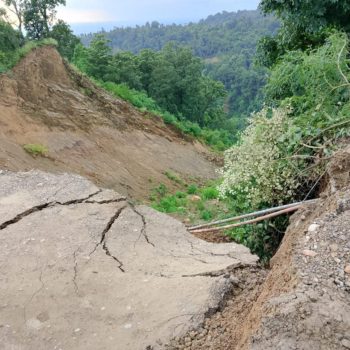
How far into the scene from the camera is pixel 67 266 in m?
3.99

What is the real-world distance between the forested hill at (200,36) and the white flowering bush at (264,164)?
8574 cm

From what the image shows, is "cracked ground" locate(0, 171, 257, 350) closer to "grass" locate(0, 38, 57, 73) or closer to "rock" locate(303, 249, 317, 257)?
"rock" locate(303, 249, 317, 257)

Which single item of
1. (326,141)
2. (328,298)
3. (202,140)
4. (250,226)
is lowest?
(202,140)

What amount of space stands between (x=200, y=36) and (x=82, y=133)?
9766cm

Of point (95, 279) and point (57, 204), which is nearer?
point (95, 279)

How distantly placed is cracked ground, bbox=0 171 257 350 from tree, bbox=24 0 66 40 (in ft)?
59.9

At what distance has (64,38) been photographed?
2491 cm

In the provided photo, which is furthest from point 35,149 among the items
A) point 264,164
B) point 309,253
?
point 309,253

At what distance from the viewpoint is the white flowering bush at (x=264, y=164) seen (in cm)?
466

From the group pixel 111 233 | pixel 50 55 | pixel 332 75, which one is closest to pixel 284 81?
pixel 332 75

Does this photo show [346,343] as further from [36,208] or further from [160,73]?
[160,73]

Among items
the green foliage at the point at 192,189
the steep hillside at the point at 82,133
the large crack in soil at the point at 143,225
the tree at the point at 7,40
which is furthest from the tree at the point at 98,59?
the large crack in soil at the point at 143,225

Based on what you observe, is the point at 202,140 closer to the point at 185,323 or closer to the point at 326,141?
the point at 326,141

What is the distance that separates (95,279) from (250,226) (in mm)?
2148
